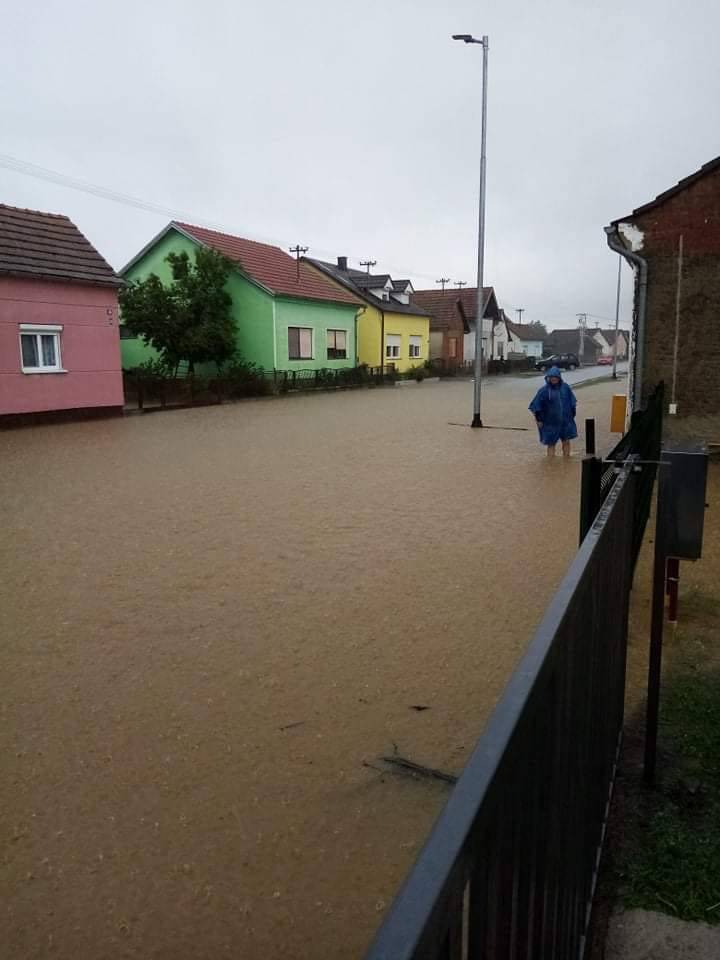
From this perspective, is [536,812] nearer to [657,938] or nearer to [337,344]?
[657,938]

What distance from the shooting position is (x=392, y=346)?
45125 millimetres

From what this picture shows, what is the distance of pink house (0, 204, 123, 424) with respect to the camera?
18797 mm

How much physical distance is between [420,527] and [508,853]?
260 inches

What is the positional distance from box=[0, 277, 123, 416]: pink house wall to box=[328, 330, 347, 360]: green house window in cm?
1620

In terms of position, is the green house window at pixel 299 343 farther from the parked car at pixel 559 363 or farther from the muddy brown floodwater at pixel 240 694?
the parked car at pixel 559 363

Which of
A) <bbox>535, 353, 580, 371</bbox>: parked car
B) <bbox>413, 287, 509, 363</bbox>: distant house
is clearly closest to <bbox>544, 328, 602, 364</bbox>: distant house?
<bbox>535, 353, 580, 371</bbox>: parked car

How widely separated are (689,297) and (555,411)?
2.65m

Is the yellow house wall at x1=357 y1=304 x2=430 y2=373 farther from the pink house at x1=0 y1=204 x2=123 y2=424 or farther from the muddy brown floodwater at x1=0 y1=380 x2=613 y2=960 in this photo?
the muddy brown floodwater at x1=0 y1=380 x2=613 y2=960

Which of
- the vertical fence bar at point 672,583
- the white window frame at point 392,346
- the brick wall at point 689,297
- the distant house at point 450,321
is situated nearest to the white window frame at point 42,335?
the brick wall at point 689,297

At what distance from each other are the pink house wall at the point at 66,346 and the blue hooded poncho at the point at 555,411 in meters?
12.4

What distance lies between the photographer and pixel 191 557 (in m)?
6.87

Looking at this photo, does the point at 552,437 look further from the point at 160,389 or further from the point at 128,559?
the point at 160,389

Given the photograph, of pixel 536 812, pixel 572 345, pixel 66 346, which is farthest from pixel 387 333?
pixel 572 345

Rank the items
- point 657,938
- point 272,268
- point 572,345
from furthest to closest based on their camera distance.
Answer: point 572,345 < point 272,268 < point 657,938
